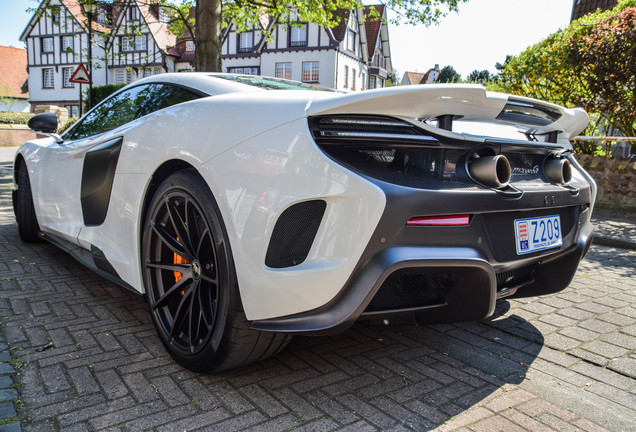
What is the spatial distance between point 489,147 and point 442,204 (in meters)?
0.42

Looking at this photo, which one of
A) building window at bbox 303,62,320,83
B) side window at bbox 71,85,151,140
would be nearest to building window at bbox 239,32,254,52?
building window at bbox 303,62,320,83

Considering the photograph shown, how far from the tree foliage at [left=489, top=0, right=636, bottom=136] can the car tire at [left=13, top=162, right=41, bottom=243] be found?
8.40m

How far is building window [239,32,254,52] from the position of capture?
38.4 m

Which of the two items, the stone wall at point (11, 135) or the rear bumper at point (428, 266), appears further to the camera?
the stone wall at point (11, 135)

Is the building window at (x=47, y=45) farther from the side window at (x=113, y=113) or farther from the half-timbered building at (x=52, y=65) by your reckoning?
A: the side window at (x=113, y=113)

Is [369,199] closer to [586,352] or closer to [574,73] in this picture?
[586,352]

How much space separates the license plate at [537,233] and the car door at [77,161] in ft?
6.78

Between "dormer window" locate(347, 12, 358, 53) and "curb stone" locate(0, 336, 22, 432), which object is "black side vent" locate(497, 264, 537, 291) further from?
"dormer window" locate(347, 12, 358, 53)

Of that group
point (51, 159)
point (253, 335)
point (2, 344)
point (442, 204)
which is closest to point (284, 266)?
point (253, 335)

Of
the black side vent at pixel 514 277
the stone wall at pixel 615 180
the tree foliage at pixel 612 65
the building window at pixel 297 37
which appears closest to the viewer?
the black side vent at pixel 514 277

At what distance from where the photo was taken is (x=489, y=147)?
6.84ft

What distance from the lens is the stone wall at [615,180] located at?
805 centimetres

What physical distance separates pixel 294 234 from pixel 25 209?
11.6ft

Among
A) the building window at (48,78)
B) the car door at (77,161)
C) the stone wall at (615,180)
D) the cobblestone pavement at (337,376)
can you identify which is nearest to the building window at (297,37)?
the building window at (48,78)
